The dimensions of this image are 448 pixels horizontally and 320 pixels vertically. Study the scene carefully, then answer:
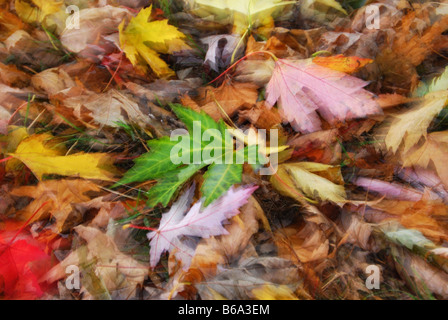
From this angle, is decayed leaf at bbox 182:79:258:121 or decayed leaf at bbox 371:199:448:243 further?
decayed leaf at bbox 182:79:258:121

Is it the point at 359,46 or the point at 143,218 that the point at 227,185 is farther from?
the point at 359,46

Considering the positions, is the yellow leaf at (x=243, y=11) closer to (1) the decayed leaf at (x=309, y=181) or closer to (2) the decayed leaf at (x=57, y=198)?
(1) the decayed leaf at (x=309, y=181)

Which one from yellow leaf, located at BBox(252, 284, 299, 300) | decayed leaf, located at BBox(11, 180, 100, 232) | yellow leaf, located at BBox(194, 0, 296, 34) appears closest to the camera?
yellow leaf, located at BBox(252, 284, 299, 300)

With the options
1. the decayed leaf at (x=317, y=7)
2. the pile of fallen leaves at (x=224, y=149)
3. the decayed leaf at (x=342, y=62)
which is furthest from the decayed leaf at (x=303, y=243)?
the decayed leaf at (x=317, y=7)

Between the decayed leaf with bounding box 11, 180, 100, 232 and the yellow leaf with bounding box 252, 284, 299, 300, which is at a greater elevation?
the decayed leaf with bounding box 11, 180, 100, 232

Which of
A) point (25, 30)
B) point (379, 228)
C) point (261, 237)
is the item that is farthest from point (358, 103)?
point (25, 30)

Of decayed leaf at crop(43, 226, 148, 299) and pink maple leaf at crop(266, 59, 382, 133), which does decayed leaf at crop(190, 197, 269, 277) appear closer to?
decayed leaf at crop(43, 226, 148, 299)

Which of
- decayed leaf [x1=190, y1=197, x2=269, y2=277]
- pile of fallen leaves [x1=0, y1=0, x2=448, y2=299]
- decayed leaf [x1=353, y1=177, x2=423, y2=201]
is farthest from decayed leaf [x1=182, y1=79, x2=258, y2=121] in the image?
decayed leaf [x1=353, y1=177, x2=423, y2=201]

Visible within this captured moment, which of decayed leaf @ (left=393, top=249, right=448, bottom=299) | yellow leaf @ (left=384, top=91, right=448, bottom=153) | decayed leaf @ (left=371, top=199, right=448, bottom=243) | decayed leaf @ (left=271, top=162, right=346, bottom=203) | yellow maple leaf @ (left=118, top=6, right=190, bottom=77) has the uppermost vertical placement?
yellow maple leaf @ (left=118, top=6, right=190, bottom=77)
